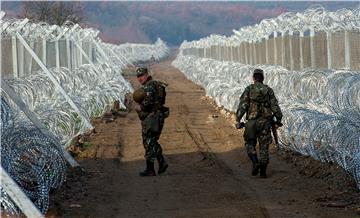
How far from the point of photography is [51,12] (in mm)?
49500

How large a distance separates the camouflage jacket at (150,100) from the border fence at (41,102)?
1.35 m

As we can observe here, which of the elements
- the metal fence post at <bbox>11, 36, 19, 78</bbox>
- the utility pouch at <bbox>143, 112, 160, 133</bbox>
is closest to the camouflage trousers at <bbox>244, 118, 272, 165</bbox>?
the utility pouch at <bbox>143, 112, 160, 133</bbox>

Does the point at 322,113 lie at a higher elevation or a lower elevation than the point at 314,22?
lower

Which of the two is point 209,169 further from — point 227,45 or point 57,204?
point 227,45

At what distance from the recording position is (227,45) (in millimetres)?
41250

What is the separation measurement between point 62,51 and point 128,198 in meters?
16.2

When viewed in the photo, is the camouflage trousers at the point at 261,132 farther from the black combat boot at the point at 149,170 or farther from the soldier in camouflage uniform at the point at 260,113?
the black combat boot at the point at 149,170

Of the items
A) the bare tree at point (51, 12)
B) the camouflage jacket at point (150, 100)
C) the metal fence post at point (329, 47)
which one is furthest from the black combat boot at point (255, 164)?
the bare tree at point (51, 12)

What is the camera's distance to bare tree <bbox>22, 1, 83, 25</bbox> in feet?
156

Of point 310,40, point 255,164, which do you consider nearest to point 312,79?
point 310,40

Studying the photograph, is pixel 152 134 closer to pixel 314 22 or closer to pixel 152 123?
pixel 152 123

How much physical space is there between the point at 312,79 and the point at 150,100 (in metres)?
5.76

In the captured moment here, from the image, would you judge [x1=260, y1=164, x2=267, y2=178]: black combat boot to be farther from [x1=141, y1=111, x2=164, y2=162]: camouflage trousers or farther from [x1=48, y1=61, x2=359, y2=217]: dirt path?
[x1=141, y1=111, x2=164, y2=162]: camouflage trousers

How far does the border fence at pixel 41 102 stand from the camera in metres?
9.84
